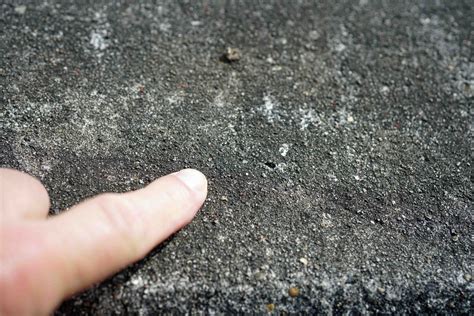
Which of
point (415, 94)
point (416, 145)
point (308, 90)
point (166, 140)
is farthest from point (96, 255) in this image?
point (415, 94)

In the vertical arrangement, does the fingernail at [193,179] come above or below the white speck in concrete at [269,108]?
below

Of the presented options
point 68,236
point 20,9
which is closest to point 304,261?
point 68,236

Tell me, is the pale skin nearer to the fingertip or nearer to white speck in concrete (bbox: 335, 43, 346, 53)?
the fingertip

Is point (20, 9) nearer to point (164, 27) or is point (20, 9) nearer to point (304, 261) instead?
point (164, 27)

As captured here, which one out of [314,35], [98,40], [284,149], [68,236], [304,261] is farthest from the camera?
[314,35]

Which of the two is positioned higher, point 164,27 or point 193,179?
point 164,27

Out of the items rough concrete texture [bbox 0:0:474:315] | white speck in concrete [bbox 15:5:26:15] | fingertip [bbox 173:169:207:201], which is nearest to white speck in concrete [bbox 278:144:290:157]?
rough concrete texture [bbox 0:0:474:315]

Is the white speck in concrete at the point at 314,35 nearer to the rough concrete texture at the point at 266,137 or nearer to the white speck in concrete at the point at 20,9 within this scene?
the rough concrete texture at the point at 266,137

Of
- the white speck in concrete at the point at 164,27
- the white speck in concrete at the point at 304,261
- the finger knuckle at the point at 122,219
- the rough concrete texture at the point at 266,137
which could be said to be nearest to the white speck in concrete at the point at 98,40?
the rough concrete texture at the point at 266,137
